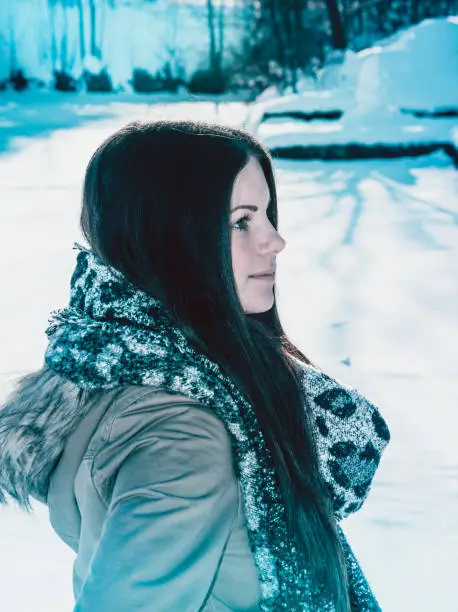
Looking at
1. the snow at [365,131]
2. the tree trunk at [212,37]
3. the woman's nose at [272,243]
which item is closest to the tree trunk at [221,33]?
the tree trunk at [212,37]

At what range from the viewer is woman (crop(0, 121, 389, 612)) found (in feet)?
2.63

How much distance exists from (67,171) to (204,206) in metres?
9.11

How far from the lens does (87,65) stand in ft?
77.2

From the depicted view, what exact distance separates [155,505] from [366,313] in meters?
3.78

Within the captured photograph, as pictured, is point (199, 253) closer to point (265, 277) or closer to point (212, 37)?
point (265, 277)

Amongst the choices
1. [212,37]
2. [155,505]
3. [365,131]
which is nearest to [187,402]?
[155,505]

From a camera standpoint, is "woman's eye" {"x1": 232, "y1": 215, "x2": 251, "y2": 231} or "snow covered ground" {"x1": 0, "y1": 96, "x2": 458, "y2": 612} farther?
"snow covered ground" {"x1": 0, "y1": 96, "x2": 458, "y2": 612}

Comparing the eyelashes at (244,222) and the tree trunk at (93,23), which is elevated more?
the tree trunk at (93,23)

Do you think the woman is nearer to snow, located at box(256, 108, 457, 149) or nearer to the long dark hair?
the long dark hair

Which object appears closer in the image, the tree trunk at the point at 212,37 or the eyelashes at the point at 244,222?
the eyelashes at the point at 244,222

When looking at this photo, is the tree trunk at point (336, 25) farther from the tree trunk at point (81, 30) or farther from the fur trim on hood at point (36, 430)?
the fur trim on hood at point (36, 430)

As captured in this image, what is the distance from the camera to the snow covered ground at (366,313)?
2205 millimetres

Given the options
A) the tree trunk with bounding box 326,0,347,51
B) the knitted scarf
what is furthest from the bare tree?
the knitted scarf

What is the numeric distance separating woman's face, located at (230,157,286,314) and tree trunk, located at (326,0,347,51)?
16302 millimetres
